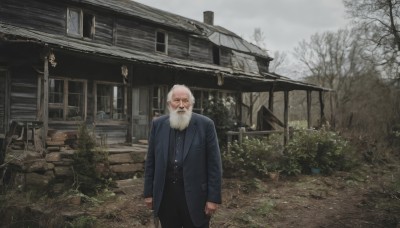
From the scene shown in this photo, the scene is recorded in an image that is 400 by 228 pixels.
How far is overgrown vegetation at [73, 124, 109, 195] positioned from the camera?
8492 mm

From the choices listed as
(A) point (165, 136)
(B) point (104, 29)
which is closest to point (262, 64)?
(B) point (104, 29)

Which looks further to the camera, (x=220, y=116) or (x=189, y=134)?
(x=220, y=116)

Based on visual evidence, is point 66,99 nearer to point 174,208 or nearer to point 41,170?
point 41,170

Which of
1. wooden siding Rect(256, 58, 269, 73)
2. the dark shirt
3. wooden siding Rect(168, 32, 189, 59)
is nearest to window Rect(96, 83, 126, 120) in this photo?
wooden siding Rect(168, 32, 189, 59)

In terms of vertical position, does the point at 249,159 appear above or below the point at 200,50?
below

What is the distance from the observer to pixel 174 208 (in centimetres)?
390

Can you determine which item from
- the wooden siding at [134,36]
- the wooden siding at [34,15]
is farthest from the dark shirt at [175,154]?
the wooden siding at [134,36]

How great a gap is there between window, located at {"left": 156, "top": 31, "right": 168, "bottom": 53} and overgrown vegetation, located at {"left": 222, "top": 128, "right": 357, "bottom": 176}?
7423mm

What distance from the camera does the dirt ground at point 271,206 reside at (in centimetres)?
681

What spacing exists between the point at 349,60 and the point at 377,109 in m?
19.2

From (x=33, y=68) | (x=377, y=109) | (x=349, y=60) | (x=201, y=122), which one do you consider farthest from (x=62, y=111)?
(x=349, y=60)

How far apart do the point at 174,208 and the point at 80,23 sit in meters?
12.0

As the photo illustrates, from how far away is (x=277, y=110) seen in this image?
5322 cm

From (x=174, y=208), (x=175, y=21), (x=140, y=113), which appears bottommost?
(x=174, y=208)
